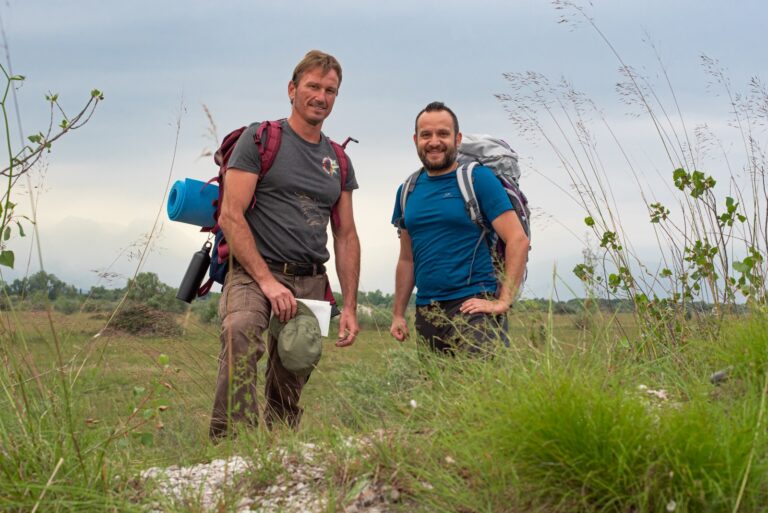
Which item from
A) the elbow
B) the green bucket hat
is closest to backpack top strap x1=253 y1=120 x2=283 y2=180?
the elbow

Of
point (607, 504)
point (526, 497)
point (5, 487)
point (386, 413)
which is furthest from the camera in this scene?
point (386, 413)

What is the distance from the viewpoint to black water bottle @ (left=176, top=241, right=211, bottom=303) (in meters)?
5.93

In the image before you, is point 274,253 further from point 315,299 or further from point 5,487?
point 5,487

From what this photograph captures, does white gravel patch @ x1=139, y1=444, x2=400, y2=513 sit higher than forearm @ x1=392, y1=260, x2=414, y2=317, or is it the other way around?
forearm @ x1=392, y1=260, x2=414, y2=317

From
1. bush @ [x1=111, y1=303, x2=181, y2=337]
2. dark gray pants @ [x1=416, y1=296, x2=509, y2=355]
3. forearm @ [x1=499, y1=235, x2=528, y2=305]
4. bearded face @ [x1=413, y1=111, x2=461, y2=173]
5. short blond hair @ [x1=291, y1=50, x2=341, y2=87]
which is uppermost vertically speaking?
short blond hair @ [x1=291, y1=50, x2=341, y2=87]

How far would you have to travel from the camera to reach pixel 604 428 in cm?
297

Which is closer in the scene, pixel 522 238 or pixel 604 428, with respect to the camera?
pixel 604 428

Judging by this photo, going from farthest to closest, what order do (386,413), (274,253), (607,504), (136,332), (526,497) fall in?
(274,253) → (136,332) → (386,413) → (526,497) → (607,504)

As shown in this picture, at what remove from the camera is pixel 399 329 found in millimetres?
5613

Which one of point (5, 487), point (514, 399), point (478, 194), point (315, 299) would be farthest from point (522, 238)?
point (5, 487)

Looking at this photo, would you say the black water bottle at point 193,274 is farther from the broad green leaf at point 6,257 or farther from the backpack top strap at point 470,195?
the broad green leaf at point 6,257

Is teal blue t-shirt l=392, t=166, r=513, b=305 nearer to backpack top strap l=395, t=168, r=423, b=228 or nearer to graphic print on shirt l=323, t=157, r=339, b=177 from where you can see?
backpack top strap l=395, t=168, r=423, b=228

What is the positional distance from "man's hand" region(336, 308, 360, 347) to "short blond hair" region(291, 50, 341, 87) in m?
1.58

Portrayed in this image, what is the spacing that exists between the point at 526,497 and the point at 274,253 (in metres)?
2.93
